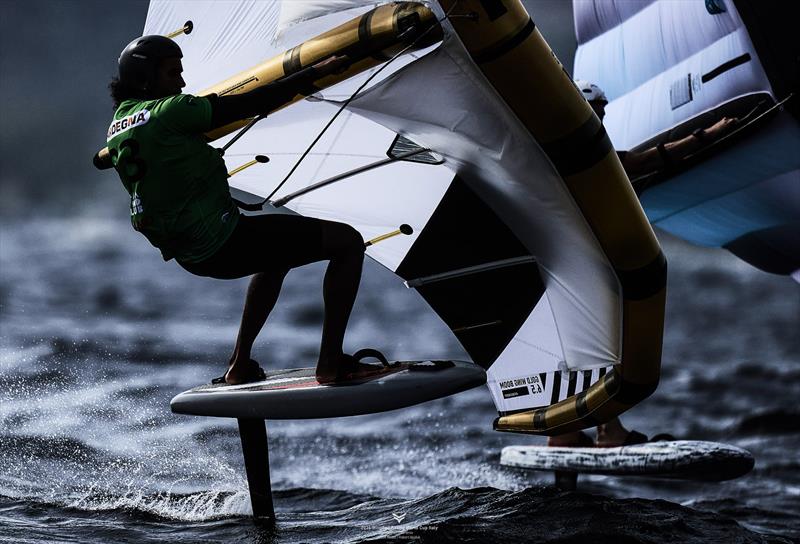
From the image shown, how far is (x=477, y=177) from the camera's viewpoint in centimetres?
452

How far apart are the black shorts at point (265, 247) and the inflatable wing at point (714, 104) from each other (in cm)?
331

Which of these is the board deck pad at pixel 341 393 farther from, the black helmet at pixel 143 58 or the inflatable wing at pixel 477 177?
the black helmet at pixel 143 58

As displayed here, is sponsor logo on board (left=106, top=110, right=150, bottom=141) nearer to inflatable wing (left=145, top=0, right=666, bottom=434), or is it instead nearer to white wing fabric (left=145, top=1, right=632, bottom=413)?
inflatable wing (left=145, top=0, right=666, bottom=434)

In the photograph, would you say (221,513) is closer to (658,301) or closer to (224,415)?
(224,415)

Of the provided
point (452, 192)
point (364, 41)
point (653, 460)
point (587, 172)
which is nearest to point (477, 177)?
point (452, 192)

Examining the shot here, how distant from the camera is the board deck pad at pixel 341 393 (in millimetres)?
3703

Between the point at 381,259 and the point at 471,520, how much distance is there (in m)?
1.65

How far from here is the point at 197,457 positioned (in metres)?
6.05

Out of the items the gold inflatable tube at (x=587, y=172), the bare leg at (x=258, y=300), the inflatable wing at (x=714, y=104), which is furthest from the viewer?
the inflatable wing at (x=714, y=104)

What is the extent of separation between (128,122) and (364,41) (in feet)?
3.19

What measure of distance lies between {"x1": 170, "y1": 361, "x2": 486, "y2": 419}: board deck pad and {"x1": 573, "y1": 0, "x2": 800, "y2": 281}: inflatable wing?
10.0 feet

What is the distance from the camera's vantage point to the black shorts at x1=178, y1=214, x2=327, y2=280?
365 centimetres

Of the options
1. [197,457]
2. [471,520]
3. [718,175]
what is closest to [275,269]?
[471,520]

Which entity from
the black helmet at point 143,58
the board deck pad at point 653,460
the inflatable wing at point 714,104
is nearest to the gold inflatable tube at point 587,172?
the board deck pad at point 653,460
